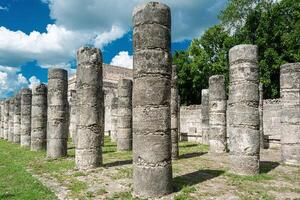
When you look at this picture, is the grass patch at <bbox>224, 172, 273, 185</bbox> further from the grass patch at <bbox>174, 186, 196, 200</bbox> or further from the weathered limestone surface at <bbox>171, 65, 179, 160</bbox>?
the weathered limestone surface at <bbox>171, 65, 179, 160</bbox>

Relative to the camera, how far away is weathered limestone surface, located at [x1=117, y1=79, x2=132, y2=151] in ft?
54.4

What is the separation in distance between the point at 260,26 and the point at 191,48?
28.5 feet

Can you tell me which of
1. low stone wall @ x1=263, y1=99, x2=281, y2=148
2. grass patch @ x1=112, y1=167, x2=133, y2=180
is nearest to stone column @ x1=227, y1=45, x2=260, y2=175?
grass patch @ x1=112, y1=167, x2=133, y2=180

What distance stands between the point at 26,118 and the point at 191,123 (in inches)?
461

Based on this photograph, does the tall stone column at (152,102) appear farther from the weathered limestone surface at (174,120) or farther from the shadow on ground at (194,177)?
the weathered limestone surface at (174,120)

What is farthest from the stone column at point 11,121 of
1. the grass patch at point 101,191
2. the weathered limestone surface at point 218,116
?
the grass patch at point 101,191

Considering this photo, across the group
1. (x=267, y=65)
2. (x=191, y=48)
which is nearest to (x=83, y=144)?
(x=267, y=65)

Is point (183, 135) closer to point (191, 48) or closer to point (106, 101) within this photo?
point (106, 101)

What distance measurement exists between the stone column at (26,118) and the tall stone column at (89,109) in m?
9.17

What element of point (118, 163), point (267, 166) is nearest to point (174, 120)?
point (118, 163)

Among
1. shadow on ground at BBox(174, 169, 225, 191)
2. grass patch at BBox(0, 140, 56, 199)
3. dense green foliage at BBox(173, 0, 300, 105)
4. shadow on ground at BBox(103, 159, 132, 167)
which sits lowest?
grass patch at BBox(0, 140, 56, 199)

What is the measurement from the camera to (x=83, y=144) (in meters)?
11.1

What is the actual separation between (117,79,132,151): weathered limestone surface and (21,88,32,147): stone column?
244 inches

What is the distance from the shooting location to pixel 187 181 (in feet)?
29.0
